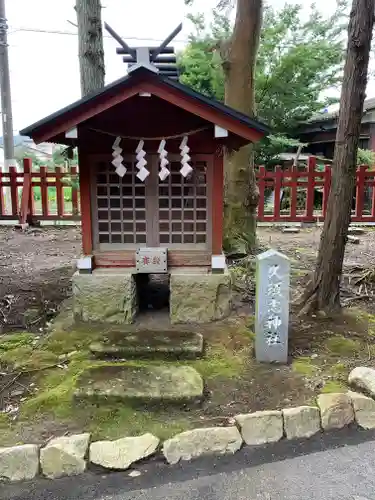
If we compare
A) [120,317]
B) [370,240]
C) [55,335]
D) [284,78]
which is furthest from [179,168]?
[284,78]

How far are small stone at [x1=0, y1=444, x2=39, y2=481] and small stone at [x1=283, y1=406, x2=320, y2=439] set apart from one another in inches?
74.6

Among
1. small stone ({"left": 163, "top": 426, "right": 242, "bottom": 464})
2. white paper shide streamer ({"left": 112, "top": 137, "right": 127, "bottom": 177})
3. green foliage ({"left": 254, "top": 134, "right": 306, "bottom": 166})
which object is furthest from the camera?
green foliage ({"left": 254, "top": 134, "right": 306, "bottom": 166})

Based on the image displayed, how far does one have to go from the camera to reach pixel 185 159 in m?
4.96

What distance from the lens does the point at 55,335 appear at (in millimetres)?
5070

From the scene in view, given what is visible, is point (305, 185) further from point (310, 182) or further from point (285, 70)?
point (285, 70)

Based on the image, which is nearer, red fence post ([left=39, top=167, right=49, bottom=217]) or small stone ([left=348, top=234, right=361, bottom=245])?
small stone ([left=348, top=234, right=361, bottom=245])

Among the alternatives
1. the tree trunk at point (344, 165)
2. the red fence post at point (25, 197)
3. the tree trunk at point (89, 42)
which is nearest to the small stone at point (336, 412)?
the tree trunk at point (344, 165)

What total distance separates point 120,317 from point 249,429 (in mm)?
2437

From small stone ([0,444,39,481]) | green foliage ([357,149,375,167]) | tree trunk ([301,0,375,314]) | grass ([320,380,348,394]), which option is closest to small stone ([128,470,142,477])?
small stone ([0,444,39,481])

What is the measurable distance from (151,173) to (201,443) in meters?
3.12

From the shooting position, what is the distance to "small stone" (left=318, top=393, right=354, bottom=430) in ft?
11.7

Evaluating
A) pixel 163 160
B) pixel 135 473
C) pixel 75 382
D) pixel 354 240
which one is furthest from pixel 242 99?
pixel 135 473

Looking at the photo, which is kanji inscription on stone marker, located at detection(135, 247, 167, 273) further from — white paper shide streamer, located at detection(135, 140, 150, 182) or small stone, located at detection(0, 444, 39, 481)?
small stone, located at detection(0, 444, 39, 481)

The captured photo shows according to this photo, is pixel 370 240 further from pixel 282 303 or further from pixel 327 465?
pixel 327 465
